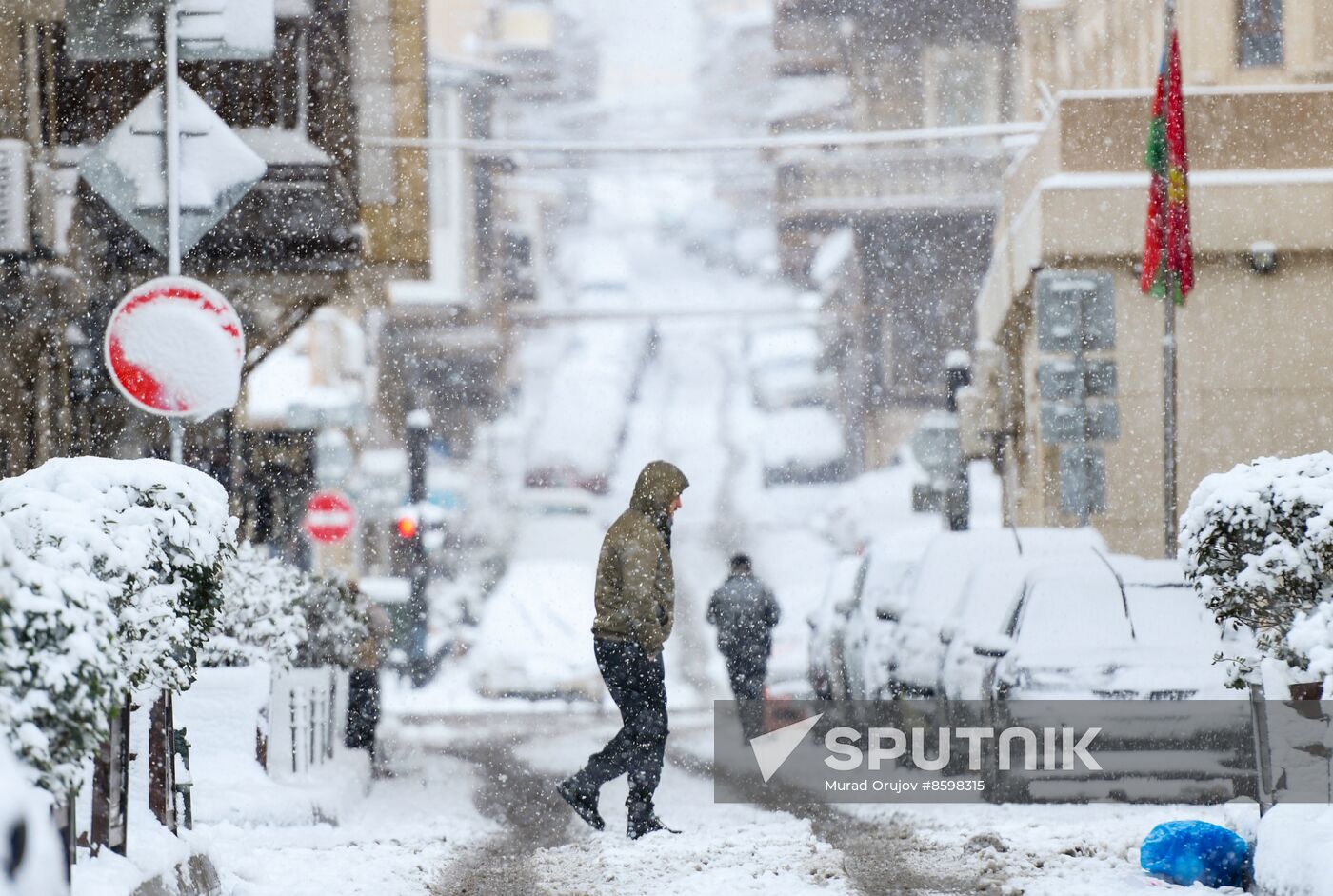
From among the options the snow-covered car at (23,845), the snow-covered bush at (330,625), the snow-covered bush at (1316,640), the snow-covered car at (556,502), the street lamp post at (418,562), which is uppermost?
the snow-covered car at (23,845)

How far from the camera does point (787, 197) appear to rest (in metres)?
42.1

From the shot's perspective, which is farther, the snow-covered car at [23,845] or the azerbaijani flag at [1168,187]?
the azerbaijani flag at [1168,187]

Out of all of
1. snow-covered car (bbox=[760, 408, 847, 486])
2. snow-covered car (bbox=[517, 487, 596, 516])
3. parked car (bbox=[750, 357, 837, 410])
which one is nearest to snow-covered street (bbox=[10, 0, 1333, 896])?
→ snow-covered car (bbox=[517, 487, 596, 516])

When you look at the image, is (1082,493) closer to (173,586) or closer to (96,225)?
(96,225)

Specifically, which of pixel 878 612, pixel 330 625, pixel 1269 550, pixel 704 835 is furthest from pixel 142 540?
pixel 878 612

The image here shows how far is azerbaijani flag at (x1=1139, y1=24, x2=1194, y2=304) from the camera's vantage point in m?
16.9

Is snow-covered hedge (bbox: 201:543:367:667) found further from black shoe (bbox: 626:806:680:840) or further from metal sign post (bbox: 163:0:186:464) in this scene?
black shoe (bbox: 626:806:680:840)

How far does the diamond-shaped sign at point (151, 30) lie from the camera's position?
13070 millimetres

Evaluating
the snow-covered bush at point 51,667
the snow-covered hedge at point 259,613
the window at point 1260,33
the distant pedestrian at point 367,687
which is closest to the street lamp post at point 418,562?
the distant pedestrian at point 367,687

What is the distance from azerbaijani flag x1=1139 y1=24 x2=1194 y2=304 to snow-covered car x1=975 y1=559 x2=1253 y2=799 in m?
6.19

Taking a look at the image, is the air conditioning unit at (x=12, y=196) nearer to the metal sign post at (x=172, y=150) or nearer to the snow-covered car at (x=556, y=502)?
the metal sign post at (x=172, y=150)

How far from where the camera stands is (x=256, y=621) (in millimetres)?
11367

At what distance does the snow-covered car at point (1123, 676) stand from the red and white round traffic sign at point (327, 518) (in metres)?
16.3

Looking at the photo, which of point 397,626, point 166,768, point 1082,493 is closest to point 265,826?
point 166,768
